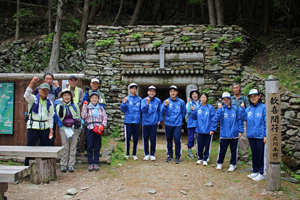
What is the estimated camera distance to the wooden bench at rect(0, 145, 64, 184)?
3.78 m

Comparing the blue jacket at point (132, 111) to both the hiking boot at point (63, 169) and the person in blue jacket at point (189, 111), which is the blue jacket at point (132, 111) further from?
the hiking boot at point (63, 169)

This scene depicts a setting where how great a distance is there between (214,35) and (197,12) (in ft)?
42.8

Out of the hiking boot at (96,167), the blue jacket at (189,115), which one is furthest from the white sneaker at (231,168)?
the hiking boot at (96,167)

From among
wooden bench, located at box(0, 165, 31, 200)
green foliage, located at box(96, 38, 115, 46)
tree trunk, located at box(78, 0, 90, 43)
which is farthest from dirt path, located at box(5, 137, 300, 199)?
tree trunk, located at box(78, 0, 90, 43)

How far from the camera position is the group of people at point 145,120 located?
4672mm

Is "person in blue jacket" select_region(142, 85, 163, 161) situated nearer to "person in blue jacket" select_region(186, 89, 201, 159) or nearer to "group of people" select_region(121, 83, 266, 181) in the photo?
"group of people" select_region(121, 83, 266, 181)

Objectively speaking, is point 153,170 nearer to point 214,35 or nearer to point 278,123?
point 278,123

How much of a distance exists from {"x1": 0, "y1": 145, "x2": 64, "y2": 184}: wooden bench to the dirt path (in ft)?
0.52

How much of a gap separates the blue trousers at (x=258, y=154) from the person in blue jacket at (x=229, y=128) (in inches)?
19.6

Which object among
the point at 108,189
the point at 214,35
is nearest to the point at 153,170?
the point at 108,189

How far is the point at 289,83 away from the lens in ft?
22.9

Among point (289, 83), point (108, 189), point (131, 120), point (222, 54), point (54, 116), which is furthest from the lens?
point (222, 54)

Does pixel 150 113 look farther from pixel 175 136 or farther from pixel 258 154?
pixel 258 154

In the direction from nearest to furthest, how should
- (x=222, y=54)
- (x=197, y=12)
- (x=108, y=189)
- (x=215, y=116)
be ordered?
(x=108, y=189), (x=215, y=116), (x=222, y=54), (x=197, y=12)
